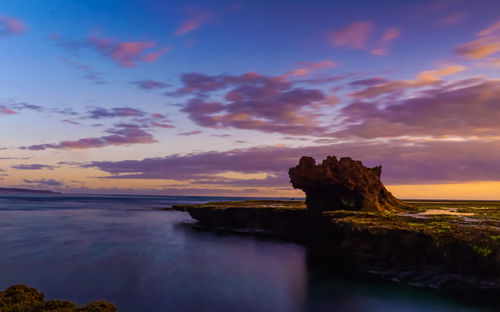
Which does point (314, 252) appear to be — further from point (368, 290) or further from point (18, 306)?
point (18, 306)

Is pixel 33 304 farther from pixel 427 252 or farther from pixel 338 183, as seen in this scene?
pixel 338 183

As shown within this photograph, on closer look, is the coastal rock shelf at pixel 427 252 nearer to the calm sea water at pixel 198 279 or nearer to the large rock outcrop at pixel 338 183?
the calm sea water at pixel 198 279

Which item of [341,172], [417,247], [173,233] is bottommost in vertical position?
[173,233]

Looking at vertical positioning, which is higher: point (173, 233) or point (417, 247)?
point (417, 247)

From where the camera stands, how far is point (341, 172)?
3984cm

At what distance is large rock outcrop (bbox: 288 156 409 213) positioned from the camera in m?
39.8

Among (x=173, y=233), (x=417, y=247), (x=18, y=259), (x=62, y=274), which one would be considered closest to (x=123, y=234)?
(x=173, y=233)

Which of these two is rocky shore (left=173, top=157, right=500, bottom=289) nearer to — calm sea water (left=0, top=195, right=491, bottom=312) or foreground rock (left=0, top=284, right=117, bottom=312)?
calm sea water (left=0, top=195, right=491, bottom=312)

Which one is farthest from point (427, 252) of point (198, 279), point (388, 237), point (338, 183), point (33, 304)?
point (33, 304)

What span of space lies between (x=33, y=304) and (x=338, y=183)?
35179 millimetres

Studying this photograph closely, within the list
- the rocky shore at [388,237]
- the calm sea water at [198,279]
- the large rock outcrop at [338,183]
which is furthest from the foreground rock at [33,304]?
the large rock outcrop at [338,183]

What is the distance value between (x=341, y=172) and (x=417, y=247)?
17.5 metres

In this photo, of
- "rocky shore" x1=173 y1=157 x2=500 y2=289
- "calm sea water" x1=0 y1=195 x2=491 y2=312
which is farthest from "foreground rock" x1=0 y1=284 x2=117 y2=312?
"rocky shore" x1=173 y1=157 x2=500 y2=289

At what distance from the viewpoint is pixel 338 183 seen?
3972 centimetres
